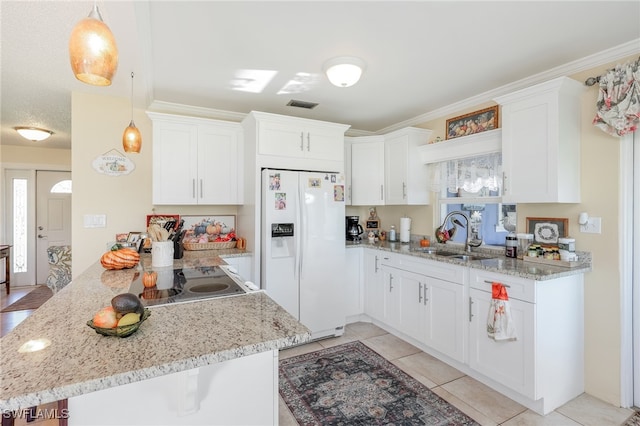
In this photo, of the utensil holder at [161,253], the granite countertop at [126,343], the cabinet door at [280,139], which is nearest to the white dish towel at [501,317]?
the granite countertop at [126,343]

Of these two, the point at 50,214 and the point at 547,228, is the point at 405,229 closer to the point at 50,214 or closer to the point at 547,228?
the point at 547,228

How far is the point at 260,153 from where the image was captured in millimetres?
3035

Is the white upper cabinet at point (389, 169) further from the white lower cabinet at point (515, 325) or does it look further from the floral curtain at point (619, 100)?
the floral curtain at point (619, 100)

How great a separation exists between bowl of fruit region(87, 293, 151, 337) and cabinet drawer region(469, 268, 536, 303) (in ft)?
7.27

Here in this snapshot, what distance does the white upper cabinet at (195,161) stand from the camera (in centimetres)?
306

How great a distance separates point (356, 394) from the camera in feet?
7.45

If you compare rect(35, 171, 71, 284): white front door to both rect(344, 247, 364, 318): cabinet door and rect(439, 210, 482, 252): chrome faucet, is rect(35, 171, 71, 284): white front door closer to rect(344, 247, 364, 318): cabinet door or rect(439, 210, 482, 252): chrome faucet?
rect(344, 247, 364, 318): cabinet door

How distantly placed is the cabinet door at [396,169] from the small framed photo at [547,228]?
125cm

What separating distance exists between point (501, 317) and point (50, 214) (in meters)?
7.12

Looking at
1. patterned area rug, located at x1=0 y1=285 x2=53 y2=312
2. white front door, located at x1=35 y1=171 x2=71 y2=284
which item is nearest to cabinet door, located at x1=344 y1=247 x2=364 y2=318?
patterned area rug, located at x1=0 y1=285 x2=53 y2=312

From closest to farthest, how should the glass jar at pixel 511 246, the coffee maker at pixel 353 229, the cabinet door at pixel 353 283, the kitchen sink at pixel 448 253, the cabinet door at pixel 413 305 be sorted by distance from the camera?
1. the glass jar at pixel 511 246
2. the cabinet door at pixel 413 305
3. the kitchen sink at pixel 448 253
4. the cabinet door at pixel 353 283
5. the coffee maker at pixel 353 229

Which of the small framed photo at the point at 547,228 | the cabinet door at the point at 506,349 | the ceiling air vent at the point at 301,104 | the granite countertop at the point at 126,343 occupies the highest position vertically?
the ceiling air vent at the point at 301,104

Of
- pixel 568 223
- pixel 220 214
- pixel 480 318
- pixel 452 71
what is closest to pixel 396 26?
pixel 452 71

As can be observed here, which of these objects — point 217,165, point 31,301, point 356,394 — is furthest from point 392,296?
point 31,301
